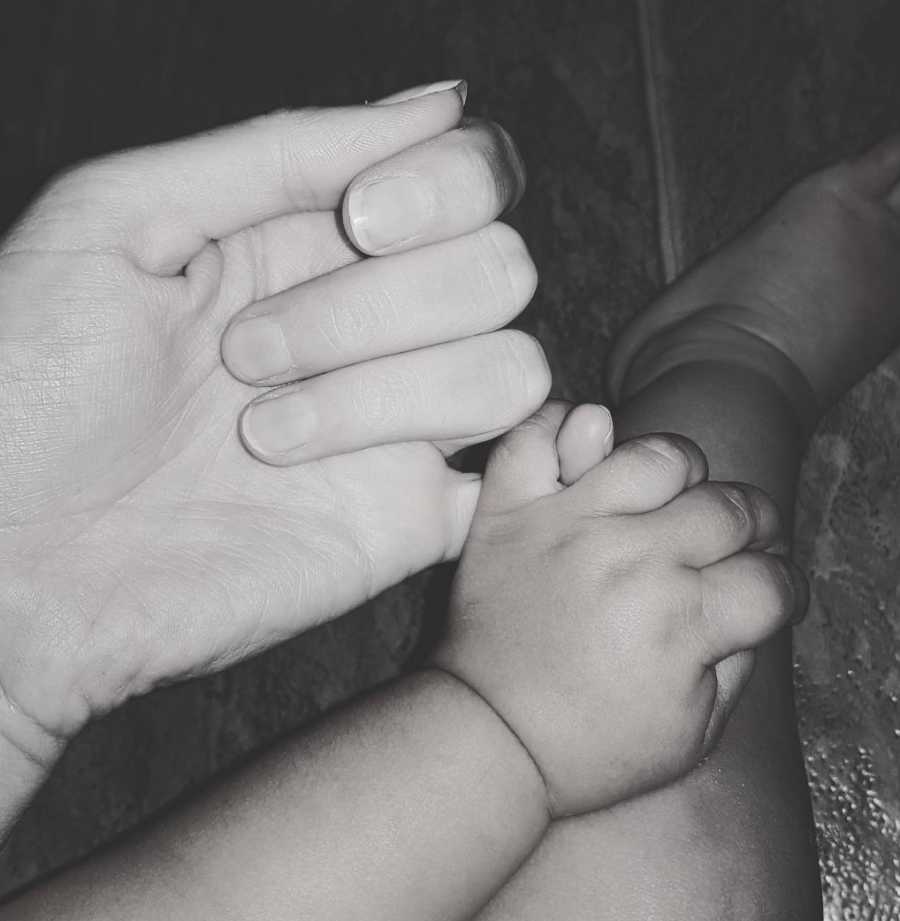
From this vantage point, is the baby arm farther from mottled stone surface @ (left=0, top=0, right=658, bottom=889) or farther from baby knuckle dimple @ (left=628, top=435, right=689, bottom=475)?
mottled stone surface @ (left=0, top=0, right=658, bottom=889)

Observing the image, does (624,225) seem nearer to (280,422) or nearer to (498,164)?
(498,164)

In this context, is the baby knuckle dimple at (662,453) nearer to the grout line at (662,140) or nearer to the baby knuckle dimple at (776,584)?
the baby knuckle dimple at (776,584)

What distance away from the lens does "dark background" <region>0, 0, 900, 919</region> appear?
1.01 metres

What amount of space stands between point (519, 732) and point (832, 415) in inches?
26.2

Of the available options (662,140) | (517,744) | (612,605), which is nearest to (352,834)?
(517,744)

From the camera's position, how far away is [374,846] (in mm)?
627

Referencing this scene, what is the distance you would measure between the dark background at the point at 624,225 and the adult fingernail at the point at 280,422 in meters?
0.51

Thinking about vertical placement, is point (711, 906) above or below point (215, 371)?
below

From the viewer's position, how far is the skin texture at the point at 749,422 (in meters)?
0.69

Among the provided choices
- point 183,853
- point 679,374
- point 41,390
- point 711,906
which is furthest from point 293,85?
point 711,906

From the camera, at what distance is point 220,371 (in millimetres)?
661

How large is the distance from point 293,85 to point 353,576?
3.09ft

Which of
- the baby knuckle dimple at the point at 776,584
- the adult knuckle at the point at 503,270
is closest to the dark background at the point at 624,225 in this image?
the baby knuckle dimple at the point at 776,584

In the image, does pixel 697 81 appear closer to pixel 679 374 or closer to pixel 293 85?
pixel 679 374
